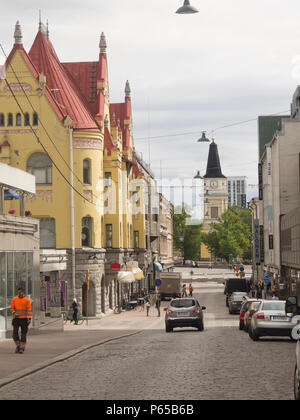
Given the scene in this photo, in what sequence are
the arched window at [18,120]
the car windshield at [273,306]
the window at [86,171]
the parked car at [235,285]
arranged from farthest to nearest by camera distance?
the parked car at [235,285], the window at [86,171], the arched window at [18,120], the car windshield at [273,306]

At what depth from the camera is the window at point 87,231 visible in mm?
55969

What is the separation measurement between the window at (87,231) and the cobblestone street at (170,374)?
105ft

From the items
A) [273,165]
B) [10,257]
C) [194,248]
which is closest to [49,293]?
[10,257]

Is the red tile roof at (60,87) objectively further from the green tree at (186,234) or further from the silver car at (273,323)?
the green tree at (186,234)

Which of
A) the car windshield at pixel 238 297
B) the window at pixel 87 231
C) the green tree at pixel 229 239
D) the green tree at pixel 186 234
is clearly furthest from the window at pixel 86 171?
the green tree at pixel 186 234

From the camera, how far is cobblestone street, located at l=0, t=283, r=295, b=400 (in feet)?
42.5

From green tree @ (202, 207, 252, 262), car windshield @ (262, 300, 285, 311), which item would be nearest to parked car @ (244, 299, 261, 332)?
car windshield @ (262, 300, 285, 311)

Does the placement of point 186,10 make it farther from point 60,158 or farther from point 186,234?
point 186,234

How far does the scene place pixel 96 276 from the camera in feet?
182

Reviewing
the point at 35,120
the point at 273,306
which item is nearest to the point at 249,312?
the point at 273,306

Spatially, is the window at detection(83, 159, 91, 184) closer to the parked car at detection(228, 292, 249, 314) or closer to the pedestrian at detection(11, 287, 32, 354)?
the parked car at detection(228, 292, 249, 314)

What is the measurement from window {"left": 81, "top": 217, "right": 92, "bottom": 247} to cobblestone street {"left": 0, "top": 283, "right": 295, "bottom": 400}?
105ft

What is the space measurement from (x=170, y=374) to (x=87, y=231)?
40728mm
